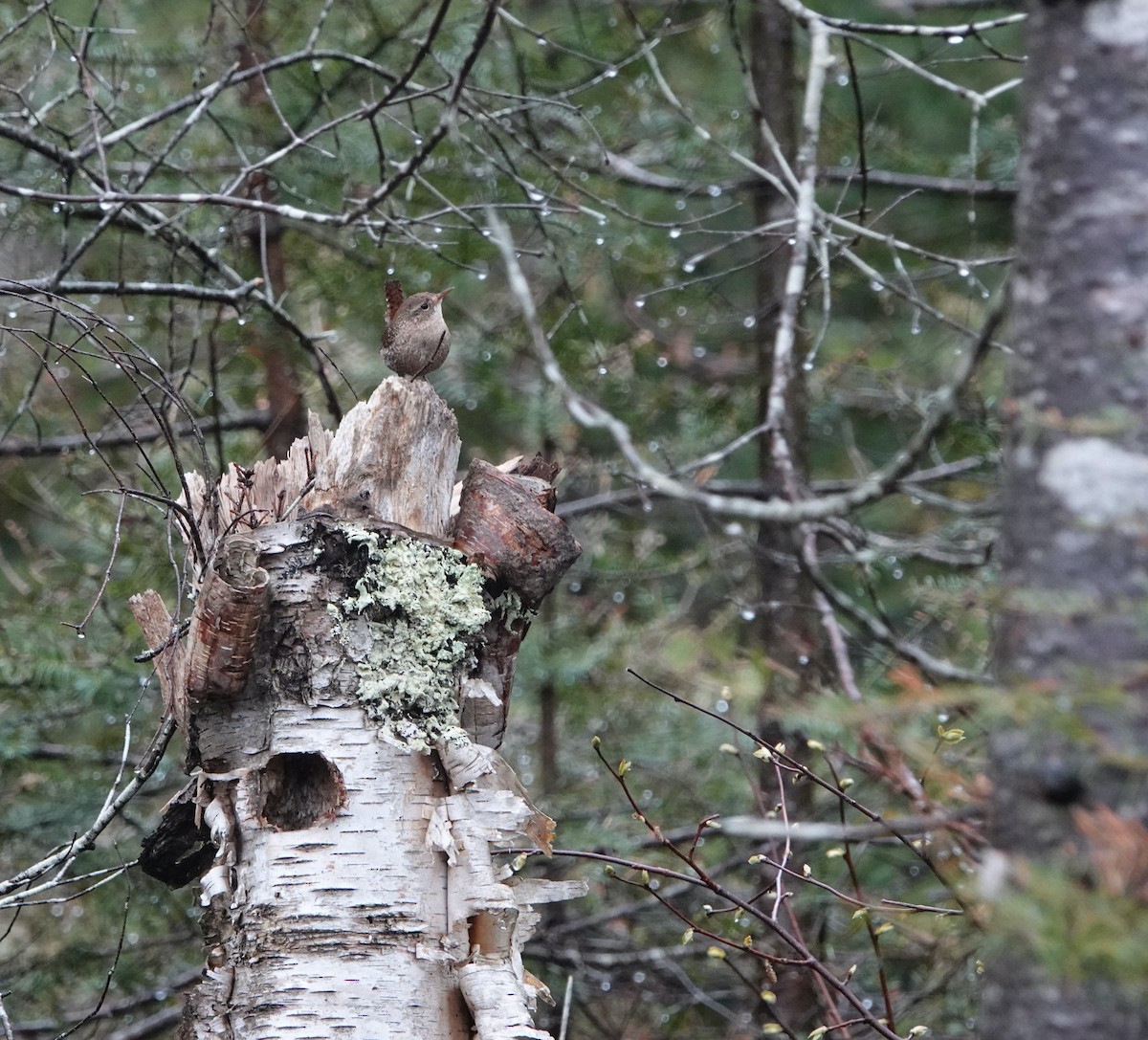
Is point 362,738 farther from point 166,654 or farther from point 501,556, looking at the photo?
point 166,654

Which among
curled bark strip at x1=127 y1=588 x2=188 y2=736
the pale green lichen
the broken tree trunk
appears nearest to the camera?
the broken tree trunk

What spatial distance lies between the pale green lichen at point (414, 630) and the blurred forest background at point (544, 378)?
768 mm

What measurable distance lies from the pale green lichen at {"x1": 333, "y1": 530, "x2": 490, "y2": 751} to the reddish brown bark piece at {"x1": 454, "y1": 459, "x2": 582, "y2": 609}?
0.06 metres

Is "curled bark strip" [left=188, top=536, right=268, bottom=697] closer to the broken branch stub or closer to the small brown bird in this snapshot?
the broken branch stub

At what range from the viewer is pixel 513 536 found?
250cm

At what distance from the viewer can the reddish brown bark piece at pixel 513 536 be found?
2.49 meters

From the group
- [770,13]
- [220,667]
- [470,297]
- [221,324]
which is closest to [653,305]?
[470,297]

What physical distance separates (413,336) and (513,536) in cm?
51

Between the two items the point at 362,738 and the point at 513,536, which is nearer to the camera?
the point at 362,738

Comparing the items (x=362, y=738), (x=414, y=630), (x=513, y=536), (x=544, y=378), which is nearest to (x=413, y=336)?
(x=513, y=536)

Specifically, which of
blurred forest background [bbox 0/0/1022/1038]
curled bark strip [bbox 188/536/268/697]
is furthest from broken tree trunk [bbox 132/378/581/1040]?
blurred forest background [bbox 0/0/1022/1038]

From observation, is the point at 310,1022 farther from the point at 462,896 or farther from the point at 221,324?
the point at 221,324

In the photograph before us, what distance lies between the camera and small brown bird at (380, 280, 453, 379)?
2578mm

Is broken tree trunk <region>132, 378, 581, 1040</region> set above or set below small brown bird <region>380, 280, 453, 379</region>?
below
